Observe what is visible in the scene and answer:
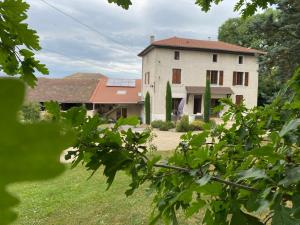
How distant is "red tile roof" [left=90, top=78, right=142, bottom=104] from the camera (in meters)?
27.7

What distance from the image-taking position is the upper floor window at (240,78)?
27.4 metres

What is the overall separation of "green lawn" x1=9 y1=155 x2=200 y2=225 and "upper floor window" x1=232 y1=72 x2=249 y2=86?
20.7m

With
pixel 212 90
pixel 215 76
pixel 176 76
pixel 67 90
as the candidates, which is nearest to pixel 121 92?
pixel 67 90

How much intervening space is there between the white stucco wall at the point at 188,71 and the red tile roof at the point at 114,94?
5.00 ft

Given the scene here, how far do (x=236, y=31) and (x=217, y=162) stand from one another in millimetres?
36887

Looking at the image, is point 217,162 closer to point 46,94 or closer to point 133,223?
point 133,223

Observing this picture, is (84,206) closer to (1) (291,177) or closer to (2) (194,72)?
(1) (291,177)

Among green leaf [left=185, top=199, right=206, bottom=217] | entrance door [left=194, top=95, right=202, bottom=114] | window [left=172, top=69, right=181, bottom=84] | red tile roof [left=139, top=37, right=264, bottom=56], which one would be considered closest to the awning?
entrance door [left=194, top=95, right=202, bottom=114]

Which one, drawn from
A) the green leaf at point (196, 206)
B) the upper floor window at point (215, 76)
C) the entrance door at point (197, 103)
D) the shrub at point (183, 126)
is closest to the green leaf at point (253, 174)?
the green leaf at point (196, 206)

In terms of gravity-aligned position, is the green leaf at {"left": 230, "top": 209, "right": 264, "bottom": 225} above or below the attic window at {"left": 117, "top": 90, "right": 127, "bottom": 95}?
below

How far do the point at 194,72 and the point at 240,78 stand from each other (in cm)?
398

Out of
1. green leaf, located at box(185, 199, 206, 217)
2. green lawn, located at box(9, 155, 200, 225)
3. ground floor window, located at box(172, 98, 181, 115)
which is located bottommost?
green lawn, located at box(9, 155, 200, 225)

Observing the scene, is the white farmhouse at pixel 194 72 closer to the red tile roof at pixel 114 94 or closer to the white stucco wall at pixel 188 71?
the white stucco wall at pixel 188 71

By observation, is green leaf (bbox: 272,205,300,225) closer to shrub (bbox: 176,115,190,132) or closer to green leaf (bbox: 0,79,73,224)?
green leaf (bbox: 0,79,73,224)
